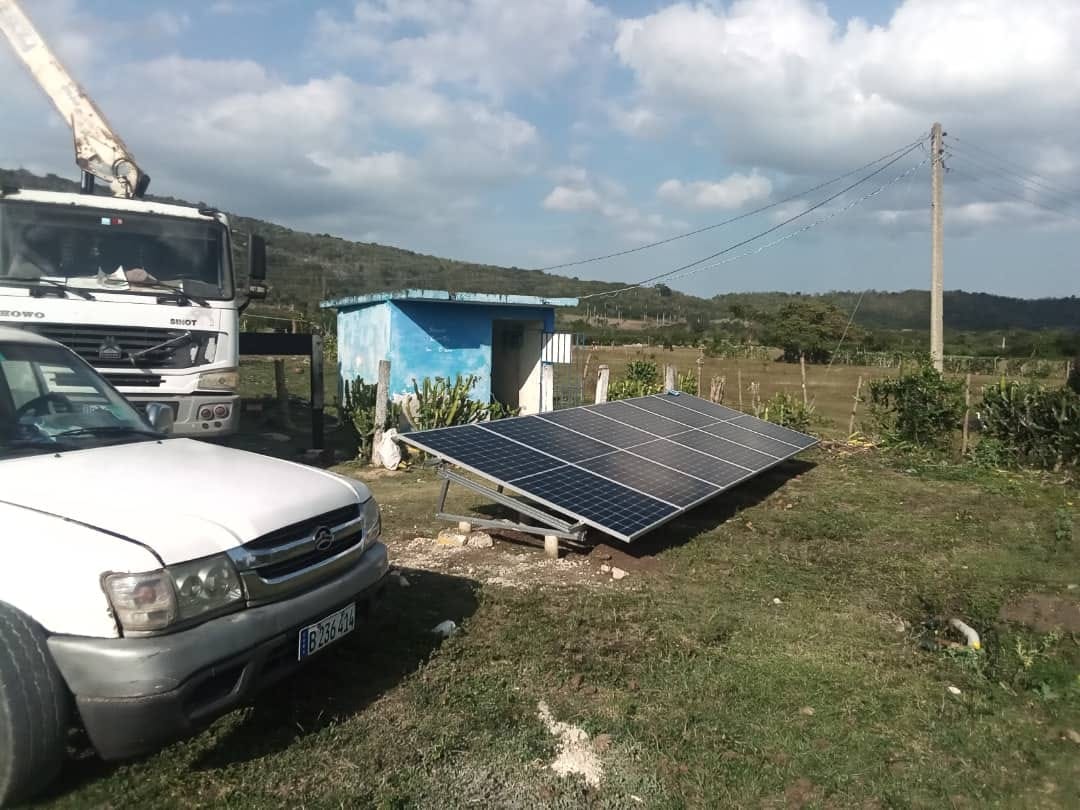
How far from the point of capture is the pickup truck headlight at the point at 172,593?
2824 mm

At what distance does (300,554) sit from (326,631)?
41 centimetres

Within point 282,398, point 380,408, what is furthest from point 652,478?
point 282,398

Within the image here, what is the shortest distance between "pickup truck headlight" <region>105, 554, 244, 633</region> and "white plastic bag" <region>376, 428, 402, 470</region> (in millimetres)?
8629

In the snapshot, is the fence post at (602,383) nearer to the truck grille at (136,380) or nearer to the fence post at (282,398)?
the fence post at (282,398)

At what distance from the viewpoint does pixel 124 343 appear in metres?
7.78

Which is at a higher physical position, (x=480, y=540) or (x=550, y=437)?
(x=550, y=437)

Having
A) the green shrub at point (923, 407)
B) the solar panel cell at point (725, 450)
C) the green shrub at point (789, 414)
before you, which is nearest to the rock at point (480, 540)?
the solar panel cell at point (725, 450)

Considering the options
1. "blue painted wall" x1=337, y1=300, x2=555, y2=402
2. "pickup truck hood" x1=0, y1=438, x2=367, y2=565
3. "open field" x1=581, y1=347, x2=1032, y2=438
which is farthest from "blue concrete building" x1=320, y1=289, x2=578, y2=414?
"pickup truck hood" x1=0, y1=438, x2=367, y2=565

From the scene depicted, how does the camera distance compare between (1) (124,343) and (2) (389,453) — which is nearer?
(1) (124,343)

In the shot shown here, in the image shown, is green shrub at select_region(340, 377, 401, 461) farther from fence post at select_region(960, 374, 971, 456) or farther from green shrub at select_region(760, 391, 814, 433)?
fence post at select_region(960, 374, 971, 456)

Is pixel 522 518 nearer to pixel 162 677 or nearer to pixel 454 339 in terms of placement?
pixel 162 677

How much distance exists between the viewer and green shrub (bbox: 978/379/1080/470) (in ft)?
38.1

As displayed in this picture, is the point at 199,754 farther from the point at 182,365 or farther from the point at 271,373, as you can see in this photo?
the point at 271,373

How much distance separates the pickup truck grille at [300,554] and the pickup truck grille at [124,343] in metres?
5.13
